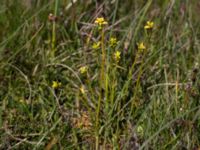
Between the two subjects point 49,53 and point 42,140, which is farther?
point 49,53

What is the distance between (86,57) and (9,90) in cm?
31

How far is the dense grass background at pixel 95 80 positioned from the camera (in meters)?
1.74

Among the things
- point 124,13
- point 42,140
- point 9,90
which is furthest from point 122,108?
point 124,13

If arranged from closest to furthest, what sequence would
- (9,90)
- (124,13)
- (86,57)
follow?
(9,90), (86,57), (124,13)

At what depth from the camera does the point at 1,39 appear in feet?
7.29

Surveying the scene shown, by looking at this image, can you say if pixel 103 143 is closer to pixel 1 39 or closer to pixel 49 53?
pixel 49 53

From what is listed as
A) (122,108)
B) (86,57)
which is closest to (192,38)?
(86,57)

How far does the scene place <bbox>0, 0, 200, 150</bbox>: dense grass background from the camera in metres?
1.74

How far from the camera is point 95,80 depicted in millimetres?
2010

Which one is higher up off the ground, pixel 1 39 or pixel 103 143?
pixel 1 39

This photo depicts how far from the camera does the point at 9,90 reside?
1.98 metres

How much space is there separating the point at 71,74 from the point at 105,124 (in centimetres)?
38

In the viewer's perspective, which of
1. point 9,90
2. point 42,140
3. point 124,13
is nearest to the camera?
point 42,140

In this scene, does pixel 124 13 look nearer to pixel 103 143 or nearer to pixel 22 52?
pixel 22 52
